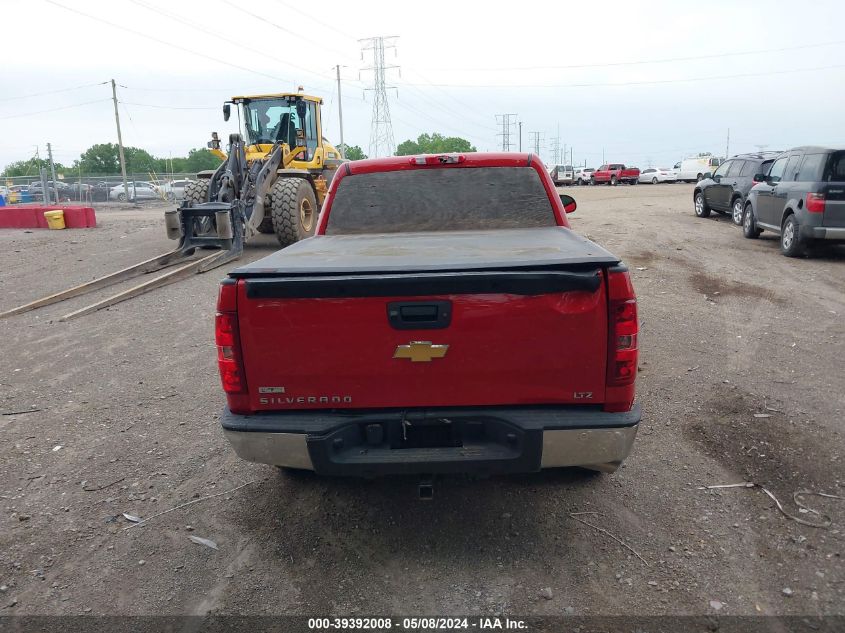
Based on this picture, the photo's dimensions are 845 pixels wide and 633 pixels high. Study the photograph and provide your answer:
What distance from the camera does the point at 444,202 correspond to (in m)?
4.95

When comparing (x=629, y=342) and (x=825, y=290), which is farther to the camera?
(x=825, y=290)

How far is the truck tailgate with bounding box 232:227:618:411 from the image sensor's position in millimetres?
2898

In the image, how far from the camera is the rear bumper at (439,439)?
2979 mm

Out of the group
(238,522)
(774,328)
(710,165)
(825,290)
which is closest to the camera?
(238,522)

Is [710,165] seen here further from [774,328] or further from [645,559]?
[645,559]

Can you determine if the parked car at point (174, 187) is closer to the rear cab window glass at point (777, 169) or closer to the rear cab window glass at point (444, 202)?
the rear cab window glass at point (777, 169)

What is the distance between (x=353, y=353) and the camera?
118 inches

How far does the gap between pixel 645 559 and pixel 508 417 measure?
1.08 m

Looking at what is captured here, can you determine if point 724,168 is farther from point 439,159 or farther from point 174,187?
point 174,187

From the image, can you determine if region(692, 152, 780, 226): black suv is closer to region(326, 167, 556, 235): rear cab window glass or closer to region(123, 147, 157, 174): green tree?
region(326, 167, 556, 235): rear cab window glass

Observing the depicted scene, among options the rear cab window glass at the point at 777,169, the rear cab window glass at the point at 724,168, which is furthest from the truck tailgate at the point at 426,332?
the rear cab window glass at the point at 724,168

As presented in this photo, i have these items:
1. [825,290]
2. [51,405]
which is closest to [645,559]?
[51,405]

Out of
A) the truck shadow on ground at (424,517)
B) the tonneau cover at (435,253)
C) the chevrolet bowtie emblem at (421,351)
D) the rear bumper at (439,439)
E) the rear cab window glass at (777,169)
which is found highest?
the rear cab window glass at (777,169)

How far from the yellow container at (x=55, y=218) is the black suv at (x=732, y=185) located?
66.0 feet
